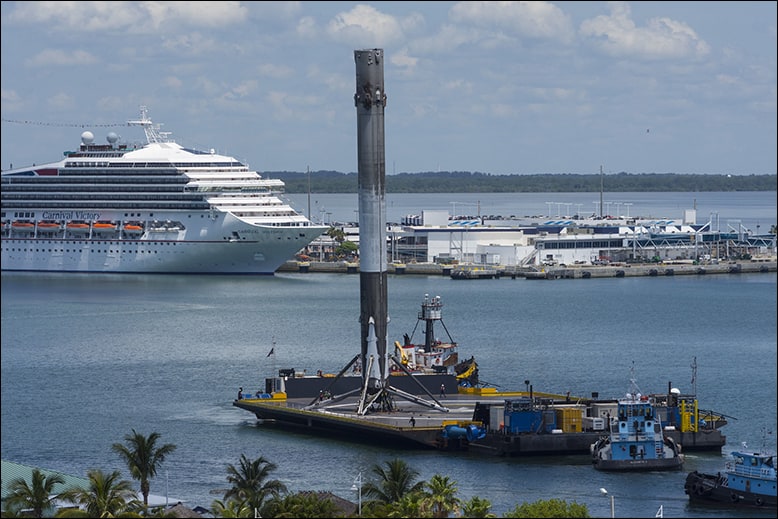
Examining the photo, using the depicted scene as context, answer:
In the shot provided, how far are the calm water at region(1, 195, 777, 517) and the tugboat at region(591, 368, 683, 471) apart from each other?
44 centimetres

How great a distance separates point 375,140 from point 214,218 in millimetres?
46365

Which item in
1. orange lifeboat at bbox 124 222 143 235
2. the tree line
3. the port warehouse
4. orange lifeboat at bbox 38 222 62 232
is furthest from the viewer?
the port warehouse

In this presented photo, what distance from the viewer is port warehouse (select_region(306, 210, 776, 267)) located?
3723 inches

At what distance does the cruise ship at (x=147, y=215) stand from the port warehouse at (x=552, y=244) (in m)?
12.1

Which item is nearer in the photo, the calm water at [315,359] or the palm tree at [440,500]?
the palm tree at [440,500]

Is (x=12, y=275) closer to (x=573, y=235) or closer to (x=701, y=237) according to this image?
(x=573, y=235)

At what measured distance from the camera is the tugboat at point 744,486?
2831 centimetres

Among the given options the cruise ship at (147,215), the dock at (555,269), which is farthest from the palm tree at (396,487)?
the dock at (555,269)

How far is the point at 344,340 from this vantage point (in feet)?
173

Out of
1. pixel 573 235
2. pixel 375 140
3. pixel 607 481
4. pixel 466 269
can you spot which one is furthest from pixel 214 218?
pixel 607 481

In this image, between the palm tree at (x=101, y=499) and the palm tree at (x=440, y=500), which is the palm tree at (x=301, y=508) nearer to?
the palm tree at (x=440, y=500)

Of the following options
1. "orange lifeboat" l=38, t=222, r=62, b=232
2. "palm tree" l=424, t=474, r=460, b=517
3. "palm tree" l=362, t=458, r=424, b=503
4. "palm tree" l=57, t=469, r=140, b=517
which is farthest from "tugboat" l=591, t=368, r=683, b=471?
"orange lifeboat" l=38, t=222, r=62, b=232

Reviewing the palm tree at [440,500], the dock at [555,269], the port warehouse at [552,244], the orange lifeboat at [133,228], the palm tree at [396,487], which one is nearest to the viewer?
the palm tree at [440,500]

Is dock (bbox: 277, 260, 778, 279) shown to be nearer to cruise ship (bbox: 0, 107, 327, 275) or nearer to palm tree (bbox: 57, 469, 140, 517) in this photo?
cruise ship (bbox: 0, 107, 327, 275)
